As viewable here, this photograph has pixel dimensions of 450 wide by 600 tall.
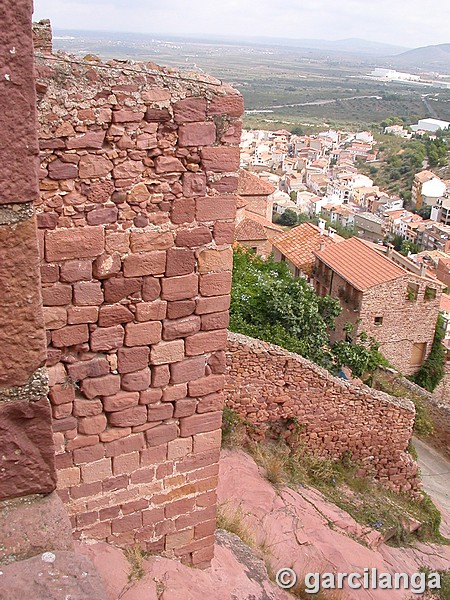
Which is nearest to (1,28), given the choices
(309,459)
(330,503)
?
(330,503)

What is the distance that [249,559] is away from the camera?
16.9ft

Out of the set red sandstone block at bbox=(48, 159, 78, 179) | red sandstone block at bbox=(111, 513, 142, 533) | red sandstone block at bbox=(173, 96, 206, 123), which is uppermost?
red sandstone block at bbox=(173, 96, 206, 123)

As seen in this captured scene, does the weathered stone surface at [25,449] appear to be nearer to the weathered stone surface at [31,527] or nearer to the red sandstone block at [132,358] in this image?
the weathered stone surface at [31,527]

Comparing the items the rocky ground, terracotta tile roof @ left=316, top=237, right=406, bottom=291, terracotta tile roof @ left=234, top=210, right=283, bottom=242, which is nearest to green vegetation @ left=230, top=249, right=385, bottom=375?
the rocky ground

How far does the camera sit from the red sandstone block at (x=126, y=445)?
4.03 m

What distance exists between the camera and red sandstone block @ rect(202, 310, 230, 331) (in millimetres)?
4023

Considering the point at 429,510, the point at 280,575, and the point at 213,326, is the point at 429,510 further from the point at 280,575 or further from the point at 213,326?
the point at 213,326

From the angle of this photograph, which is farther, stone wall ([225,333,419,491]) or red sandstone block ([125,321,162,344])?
stone wall ([225,333,419,491])

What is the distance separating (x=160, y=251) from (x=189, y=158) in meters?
0.56

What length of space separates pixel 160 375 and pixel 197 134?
1.51m

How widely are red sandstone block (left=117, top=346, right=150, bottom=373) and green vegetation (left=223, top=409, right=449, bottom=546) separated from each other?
409 centimetres

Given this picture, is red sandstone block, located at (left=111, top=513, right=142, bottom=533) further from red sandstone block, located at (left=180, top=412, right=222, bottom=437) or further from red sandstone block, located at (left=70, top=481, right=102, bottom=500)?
red sandstone block, located at (left=180, top=412, right=222, bottom=437)

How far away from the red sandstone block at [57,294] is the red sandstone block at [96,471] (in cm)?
113

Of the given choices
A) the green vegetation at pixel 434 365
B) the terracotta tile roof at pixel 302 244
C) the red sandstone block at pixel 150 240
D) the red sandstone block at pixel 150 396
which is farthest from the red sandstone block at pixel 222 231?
the terracotta tile roof at pixel 302 244
